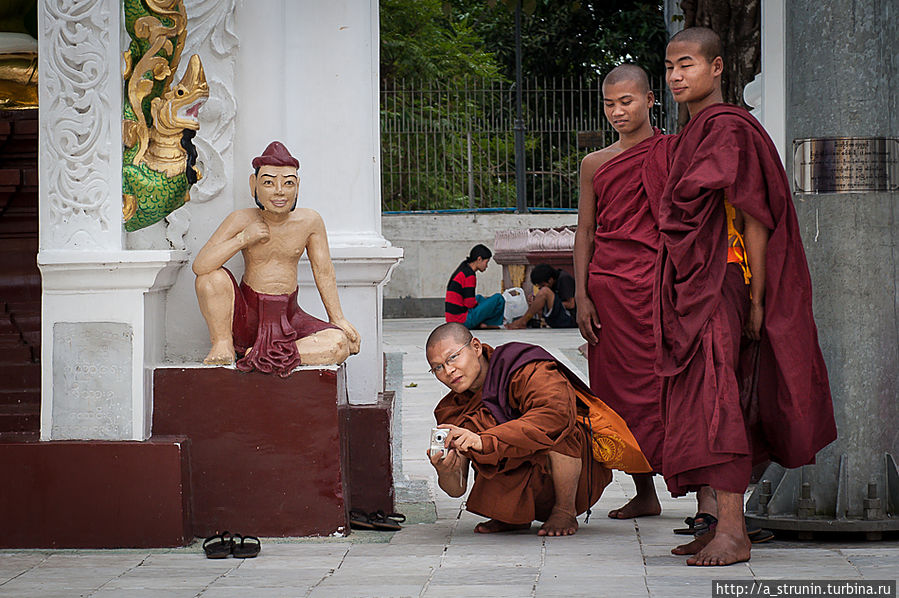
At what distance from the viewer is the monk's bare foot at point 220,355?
439 cm

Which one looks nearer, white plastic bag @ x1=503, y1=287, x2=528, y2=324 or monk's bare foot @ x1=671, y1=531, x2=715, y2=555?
monk's bare foot @ x1=671, y1=531, x2=715, y2=555

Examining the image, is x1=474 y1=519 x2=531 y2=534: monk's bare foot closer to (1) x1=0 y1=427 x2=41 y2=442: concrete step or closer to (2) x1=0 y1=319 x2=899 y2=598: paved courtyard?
(2) x1=0 y1=319 x2=899 y2=598: paved courtyard

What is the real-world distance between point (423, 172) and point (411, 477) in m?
13.9

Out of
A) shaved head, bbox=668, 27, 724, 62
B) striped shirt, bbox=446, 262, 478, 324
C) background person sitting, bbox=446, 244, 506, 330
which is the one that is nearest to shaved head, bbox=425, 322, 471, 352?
shaved head, bbox=668, 27, 724, 62

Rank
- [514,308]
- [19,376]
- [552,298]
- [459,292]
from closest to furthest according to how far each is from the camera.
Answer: [19,376], [459,292], [514,308], [552,298]

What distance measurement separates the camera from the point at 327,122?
4.87m

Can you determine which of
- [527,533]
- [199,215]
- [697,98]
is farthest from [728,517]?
[199,215]

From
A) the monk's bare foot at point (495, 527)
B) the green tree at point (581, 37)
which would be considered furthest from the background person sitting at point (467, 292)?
the monk's bare foot at point (495, 527)

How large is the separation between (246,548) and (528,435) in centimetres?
104

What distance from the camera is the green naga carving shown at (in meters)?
4.48

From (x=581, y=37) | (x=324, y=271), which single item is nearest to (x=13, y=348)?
(x=324, y=271)

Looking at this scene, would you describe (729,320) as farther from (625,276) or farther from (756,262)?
(625,276)

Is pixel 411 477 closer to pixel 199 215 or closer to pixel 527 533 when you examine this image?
pixel 527 533

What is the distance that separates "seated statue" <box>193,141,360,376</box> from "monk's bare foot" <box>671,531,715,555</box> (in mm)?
1360
